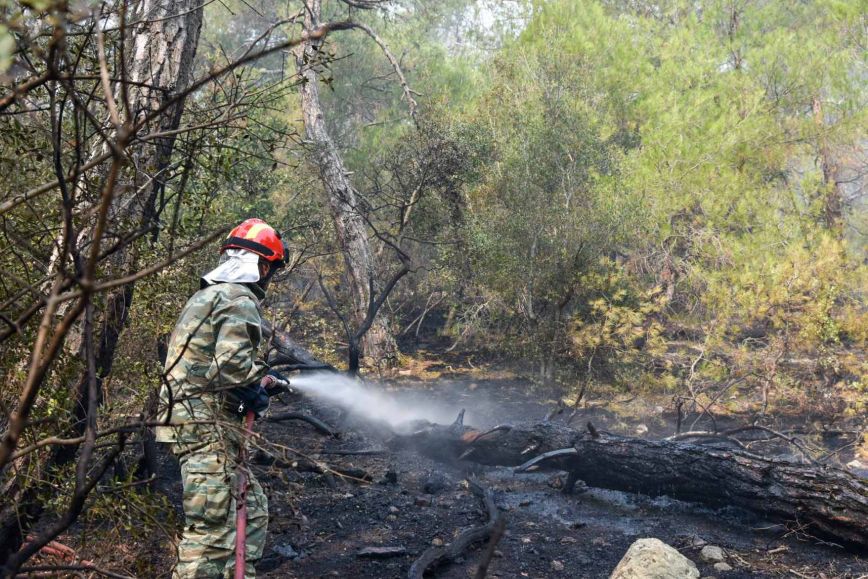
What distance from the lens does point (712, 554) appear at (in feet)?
16.0

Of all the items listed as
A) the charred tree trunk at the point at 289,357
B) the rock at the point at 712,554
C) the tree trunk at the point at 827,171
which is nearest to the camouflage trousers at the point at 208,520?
the rock at the point at 712,554

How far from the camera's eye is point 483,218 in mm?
11445

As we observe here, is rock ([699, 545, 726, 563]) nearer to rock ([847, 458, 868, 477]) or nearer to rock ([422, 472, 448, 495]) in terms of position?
rock ([422, 472, 448, 495])

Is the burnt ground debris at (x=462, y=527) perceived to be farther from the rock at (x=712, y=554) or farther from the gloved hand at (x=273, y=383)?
the gloved hand at (x=273, y=383)

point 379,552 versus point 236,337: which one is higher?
point 236,337

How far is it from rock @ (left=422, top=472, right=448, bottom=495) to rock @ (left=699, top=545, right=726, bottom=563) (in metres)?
2.14

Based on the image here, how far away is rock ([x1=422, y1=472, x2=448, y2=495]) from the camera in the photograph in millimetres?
6164

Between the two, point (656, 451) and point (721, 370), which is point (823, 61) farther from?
point (656, 451)

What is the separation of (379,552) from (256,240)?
2204 millimetres

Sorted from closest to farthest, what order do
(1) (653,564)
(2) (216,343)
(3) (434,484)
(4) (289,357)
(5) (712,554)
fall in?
(2) (216,343) → (1) (653,564) → (5) (712,554) → (3) (434,484) → (4) (289,357)

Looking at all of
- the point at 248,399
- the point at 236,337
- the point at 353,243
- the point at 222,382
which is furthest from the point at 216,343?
the point at 353,243

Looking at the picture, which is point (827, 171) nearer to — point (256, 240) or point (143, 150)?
point (256, 240)

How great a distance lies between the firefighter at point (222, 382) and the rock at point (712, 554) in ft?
9.49

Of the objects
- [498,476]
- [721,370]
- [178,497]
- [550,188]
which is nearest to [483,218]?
[550,188]
